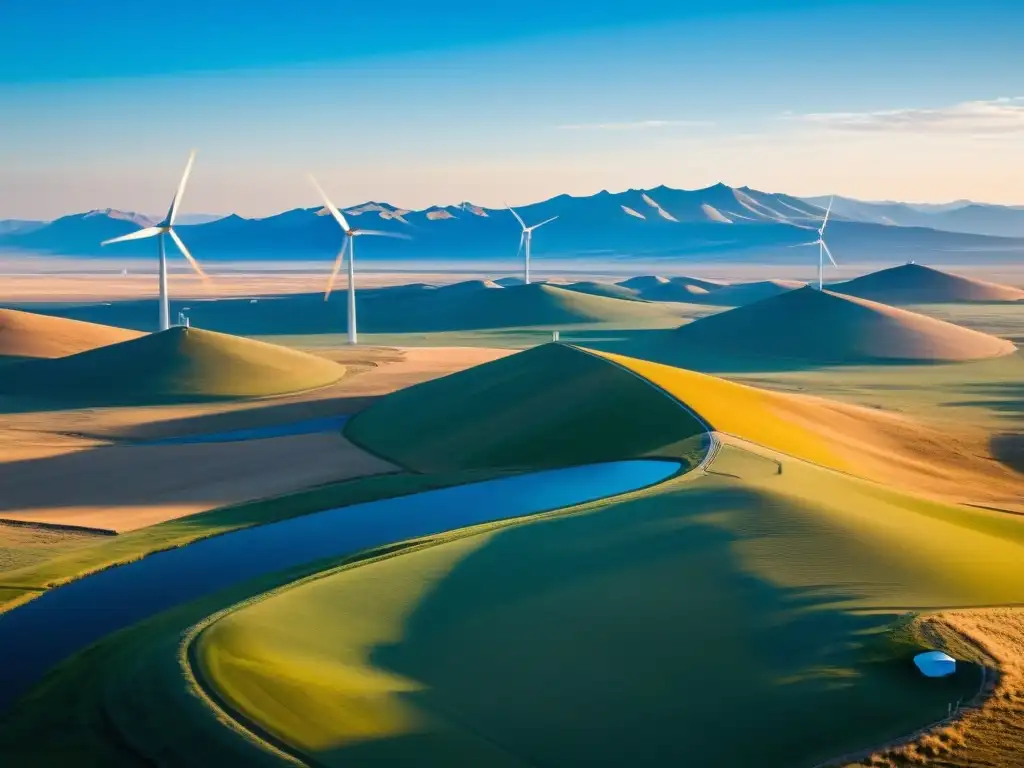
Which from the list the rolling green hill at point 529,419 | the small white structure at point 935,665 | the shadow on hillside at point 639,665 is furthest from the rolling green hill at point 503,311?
the small white structure at point 935,665

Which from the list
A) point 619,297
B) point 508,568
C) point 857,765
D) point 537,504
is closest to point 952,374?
point 537,504

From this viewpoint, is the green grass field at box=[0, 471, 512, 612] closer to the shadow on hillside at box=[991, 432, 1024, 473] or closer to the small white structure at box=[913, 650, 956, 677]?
the small white structure at box=[913, 650, 956, 677]

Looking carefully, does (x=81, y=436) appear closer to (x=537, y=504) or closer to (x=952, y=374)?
(x=537, y=504)

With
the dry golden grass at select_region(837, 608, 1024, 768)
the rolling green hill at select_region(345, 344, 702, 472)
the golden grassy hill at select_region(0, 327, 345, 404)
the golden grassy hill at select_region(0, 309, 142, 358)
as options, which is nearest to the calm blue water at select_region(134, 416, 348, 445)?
the rolling green hill at select_region(345, 344, 702, 472)

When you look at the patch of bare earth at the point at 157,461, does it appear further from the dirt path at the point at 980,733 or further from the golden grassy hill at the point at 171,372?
the dirt path at the point at 980,733

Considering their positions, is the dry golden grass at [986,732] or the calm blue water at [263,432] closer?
the dry golden grass at [986,732]

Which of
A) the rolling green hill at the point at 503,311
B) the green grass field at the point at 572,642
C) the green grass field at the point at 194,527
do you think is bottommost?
the rolling green hill at the point at 503,311

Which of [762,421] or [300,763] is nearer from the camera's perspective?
[300,763]

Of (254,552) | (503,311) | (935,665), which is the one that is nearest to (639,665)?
(935,665)
